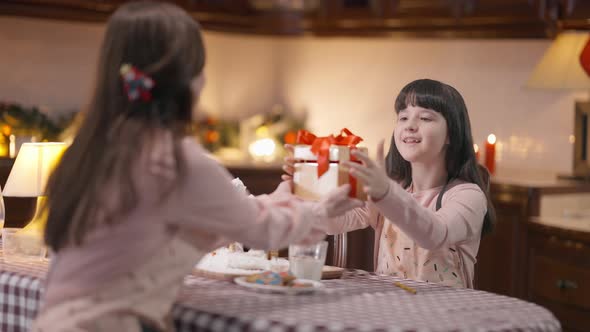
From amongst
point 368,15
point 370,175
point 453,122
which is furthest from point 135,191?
point 368,15

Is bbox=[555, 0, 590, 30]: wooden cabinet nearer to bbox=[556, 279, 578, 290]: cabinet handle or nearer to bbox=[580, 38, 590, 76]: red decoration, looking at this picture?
bbox=[580, 38, 590, 76]: red decoration

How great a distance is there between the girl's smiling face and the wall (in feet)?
7.45


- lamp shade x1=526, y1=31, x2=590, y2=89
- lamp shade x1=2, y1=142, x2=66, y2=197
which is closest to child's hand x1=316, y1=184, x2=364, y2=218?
lamp shade x1=2, y1=142, x2=66, y2=197

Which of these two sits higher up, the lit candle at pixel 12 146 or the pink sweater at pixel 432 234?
the lit candle at pixel 12 146

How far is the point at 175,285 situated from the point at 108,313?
0.14 meters

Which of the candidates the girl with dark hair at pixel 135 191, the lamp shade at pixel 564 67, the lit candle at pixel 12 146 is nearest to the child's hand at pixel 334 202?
the girl with dark hair at pixel 135 191

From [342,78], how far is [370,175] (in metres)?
3.52

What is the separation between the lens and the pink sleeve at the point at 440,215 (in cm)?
197

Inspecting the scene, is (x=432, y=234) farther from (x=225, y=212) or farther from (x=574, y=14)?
(x=574, y=14)

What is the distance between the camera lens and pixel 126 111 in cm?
157

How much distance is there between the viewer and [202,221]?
5.18 feet

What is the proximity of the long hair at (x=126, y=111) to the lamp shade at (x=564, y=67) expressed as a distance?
2.68 meters

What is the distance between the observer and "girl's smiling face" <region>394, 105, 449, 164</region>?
7.48 ft

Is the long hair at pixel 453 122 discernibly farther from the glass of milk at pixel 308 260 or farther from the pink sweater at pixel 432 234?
the glass of milk at pixel 308 260
